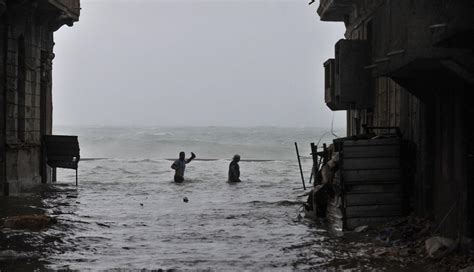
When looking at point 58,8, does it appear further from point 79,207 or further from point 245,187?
point 245,187

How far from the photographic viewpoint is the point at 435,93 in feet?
35.6

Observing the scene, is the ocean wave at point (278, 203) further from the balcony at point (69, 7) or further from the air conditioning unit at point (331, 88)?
the balcony at point (69, 7)

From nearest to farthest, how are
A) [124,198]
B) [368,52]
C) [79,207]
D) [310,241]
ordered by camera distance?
[310,241] → [368,52] → [79,207] → [124,198]

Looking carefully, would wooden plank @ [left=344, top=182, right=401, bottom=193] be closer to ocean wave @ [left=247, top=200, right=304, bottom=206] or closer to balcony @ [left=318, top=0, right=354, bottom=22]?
ocean wave @ [left=247, top=200, right=304, bottom=206]

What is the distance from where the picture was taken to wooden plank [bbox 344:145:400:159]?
1250 centimetres

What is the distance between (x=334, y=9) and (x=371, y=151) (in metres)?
9.87

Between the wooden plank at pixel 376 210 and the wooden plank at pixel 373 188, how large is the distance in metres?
0.28

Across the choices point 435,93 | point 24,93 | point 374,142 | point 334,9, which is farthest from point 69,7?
point 435,93

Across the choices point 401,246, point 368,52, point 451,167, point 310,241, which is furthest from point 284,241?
point 368,52

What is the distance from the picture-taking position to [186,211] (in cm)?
1716

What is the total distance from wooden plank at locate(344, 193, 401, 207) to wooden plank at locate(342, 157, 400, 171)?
19.7 inches

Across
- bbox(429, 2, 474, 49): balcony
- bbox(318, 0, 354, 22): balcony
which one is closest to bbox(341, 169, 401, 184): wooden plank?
bbox(429, 2, 474, 49): balcony

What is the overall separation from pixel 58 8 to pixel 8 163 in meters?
5.53

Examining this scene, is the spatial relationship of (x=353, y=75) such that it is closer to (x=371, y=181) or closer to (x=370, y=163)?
(x=370, y=163)
